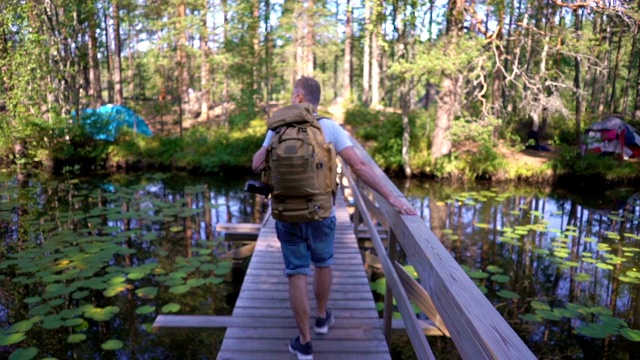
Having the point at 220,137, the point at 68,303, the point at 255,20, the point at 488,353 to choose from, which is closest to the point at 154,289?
the point at 68,303

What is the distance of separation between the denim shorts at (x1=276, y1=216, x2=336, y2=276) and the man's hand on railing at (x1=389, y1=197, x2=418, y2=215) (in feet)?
1.30

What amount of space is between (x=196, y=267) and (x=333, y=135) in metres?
4.43

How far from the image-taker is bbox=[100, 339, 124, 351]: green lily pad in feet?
14.1

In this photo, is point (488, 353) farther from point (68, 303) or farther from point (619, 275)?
point (619, 275)

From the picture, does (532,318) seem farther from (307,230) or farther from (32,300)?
(32,300)

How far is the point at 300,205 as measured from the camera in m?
2.52

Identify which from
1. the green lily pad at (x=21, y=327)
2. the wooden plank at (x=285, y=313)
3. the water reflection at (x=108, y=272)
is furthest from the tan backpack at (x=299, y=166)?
the green lily pad at (x=21, y=327)

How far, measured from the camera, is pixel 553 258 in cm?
704

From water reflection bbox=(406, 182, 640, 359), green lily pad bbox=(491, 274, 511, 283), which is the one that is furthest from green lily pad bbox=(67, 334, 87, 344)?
green lily pad bbox=(491, 274, 511, 283)

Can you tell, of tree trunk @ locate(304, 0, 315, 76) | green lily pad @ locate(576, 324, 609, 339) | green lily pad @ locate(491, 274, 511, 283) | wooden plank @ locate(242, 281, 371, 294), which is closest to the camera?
wooden plank @ locate(242, 281, 371, 294)

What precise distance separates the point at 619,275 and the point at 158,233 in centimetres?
730

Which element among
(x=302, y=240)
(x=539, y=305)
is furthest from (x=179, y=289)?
(x=539, y=305)

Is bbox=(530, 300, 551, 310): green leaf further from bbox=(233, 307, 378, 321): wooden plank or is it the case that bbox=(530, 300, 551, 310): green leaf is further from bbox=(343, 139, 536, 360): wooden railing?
bbox=(343, 139, 536, 360): wooden railing

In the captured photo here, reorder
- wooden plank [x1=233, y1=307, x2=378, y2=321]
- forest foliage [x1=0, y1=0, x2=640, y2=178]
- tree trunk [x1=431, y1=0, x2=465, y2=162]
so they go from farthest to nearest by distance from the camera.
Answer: tree trunk [x1=431, y1=0, x2=465, y2=162], forest foliage [x1=0, y1=0, x2=640, y2=178], wooden plank [x1=233, y1=307, x2=378, y2=321]
